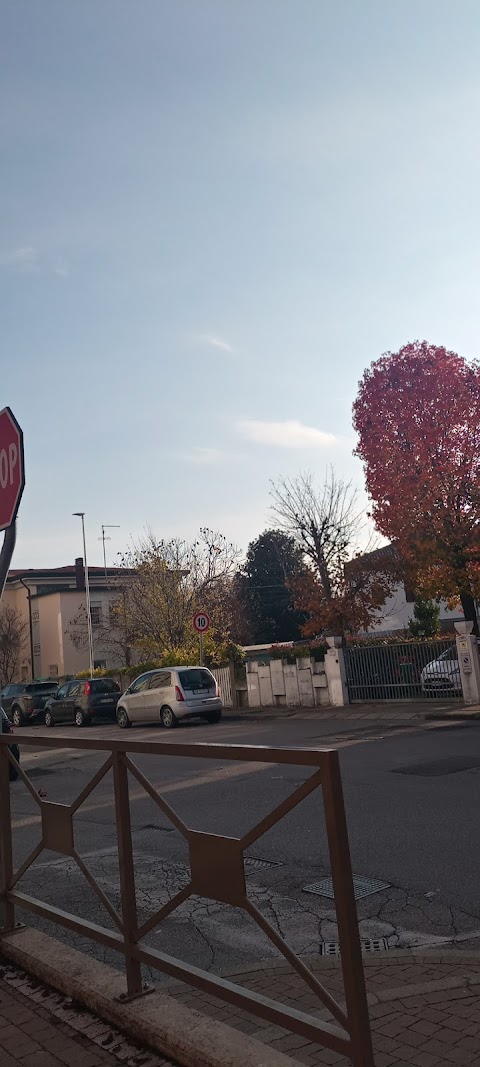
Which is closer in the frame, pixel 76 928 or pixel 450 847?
pixel 76 928

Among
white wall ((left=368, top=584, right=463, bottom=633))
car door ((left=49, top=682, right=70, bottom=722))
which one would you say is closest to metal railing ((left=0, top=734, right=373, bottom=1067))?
car door ((left=49, top=682, right=70, bottom=722))

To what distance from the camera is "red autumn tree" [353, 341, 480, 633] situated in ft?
73.3

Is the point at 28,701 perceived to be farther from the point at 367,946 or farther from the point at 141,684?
the point at 367,946

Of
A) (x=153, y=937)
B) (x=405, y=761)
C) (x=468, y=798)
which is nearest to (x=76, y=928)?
(x=153, y=937)

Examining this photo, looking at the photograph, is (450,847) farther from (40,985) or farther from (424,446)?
(424,446)

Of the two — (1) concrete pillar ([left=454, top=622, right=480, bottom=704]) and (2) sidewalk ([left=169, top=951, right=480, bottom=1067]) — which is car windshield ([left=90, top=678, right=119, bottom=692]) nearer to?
(1) concrete pillar ([left=454, top=622, right=480, bottom=704])

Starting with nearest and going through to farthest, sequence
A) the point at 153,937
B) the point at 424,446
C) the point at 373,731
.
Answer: the point at 153,937 → the point at 373,731 → the point at 424,446

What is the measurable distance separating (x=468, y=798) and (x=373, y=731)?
26.6 feet

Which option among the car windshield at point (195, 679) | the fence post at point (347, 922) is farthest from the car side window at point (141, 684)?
the fence post at point (347, 922)

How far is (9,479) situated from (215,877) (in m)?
2.44

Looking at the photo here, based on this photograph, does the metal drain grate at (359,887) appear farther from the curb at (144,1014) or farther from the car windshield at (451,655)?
the car windshield at (451,655)

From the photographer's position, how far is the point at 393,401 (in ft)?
77.1

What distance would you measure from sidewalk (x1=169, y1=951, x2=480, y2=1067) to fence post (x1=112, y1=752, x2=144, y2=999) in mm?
348

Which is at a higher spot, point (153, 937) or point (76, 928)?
point (76, 928)
